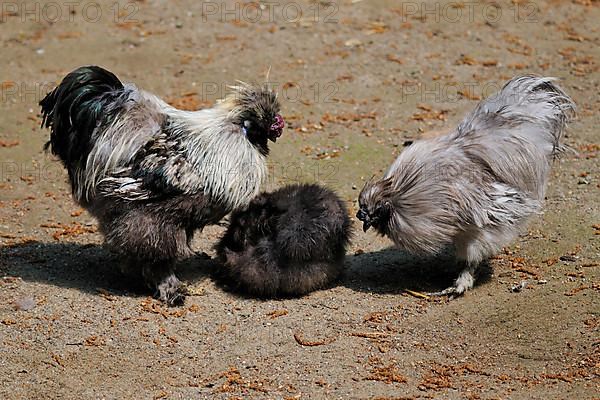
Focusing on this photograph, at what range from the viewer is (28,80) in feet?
40.5

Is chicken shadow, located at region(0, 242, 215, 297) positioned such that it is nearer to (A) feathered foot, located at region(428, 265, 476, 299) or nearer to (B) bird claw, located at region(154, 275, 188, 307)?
(B) bird claw, located at region(154, 275, 188, 307)

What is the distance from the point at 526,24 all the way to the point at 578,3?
50.7 inches

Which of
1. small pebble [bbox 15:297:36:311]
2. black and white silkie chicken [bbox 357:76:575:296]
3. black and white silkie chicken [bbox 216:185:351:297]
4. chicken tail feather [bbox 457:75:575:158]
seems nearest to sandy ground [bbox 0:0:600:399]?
small pebble [bbox 15:297:36:311]

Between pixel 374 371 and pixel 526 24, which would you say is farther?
pixel 526 24

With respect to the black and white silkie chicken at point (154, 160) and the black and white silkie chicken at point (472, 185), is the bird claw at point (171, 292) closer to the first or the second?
the black and white silkie chicken at point (154, 160)

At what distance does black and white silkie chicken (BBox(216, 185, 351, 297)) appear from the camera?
7801 millimetres

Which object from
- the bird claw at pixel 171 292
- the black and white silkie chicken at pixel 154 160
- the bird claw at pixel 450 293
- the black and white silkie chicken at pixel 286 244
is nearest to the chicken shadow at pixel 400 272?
the bird claw at pixel 450 293

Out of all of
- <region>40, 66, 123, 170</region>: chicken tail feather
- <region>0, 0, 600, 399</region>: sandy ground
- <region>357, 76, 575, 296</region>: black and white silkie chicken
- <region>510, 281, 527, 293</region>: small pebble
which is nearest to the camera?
<region>0, 0, 600, 399</region>: sandy ground

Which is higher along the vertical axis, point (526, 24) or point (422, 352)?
point (526, 24)

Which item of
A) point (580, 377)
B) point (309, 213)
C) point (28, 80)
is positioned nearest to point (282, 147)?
point (309, 213)

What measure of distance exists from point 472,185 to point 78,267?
3.93 meters

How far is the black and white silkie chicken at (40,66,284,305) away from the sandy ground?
0.64m

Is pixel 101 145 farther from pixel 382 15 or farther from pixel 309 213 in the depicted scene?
pixel 382 15

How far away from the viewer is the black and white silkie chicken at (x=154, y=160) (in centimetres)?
750
